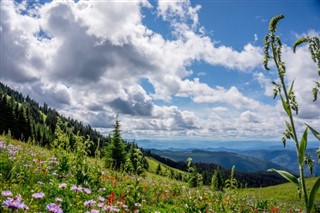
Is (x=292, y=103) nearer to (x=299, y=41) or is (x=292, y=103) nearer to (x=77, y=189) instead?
(x=299, y=41)

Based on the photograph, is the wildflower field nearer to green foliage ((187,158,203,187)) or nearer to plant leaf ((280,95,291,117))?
green foliage ((187,158,203,187))

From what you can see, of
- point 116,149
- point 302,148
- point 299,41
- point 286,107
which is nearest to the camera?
point 299,41

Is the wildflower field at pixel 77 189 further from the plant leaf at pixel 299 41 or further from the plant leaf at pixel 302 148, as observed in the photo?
the plant leaf at pixel 299 41

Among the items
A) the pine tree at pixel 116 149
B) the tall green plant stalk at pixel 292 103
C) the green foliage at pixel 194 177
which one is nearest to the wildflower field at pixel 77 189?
the green foliage at pixel 194 177

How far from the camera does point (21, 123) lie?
272ft

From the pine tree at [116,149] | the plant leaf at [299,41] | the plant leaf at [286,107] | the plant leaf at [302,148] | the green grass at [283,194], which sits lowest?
the green grass at [283,194]

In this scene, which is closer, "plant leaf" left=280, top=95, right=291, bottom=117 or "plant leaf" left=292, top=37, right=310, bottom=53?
"plant leaf" left=292, top=37, right=310, bottom=53

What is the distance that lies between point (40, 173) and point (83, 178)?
128 centimetres

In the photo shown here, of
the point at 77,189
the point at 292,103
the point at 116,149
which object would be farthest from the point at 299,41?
the point at 116,149

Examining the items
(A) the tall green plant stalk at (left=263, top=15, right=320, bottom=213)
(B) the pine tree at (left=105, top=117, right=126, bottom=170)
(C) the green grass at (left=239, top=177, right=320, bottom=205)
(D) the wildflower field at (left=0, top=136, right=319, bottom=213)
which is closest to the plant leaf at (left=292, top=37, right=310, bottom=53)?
(A) the tall green plant stalk at (left=263, top=15, right=320, bottom=213)

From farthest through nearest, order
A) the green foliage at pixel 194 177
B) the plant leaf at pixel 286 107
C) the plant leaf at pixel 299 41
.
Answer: the green foliage at pixel 194 177
the plant leaf at pixel 286 107
the plant leaf at pixel 299 41

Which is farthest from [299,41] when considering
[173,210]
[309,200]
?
[173,210]

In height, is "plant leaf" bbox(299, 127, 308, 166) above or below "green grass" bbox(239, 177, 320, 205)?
above

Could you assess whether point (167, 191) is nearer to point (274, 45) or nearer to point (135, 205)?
point (135, 205)
